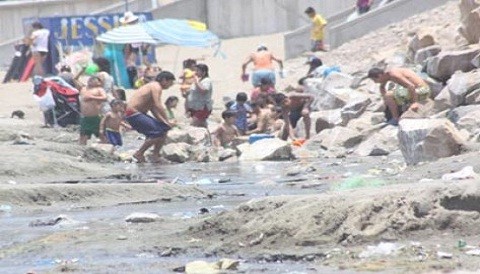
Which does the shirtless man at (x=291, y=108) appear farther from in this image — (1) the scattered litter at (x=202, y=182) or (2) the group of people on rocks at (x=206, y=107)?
(1) the scattered litter at (x=202, y=182)

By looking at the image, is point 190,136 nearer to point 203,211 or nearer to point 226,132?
point 226,132

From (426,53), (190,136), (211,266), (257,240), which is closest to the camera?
(211,266)

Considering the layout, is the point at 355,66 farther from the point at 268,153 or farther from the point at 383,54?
the point at 268,153

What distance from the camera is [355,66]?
2733cm

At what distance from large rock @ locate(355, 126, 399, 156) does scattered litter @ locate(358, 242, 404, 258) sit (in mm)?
9744

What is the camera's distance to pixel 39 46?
2981 centimetres

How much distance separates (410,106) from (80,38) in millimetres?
12969

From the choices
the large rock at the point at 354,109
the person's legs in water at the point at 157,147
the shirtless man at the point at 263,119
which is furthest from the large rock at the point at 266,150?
the shirtless man at the point at 263,119

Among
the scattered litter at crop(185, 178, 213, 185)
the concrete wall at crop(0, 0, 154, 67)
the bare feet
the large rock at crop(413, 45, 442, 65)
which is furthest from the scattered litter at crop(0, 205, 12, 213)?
the concrete wall at crop(0, 0, 154, 67)

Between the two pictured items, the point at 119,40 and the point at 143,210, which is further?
the point at 119,40

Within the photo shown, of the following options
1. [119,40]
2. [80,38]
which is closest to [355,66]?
[119,40]

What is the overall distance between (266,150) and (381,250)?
10660mm

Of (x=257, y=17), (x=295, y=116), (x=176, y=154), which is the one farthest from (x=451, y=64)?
(x=257, y=17)

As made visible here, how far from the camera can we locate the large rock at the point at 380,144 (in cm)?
1838
